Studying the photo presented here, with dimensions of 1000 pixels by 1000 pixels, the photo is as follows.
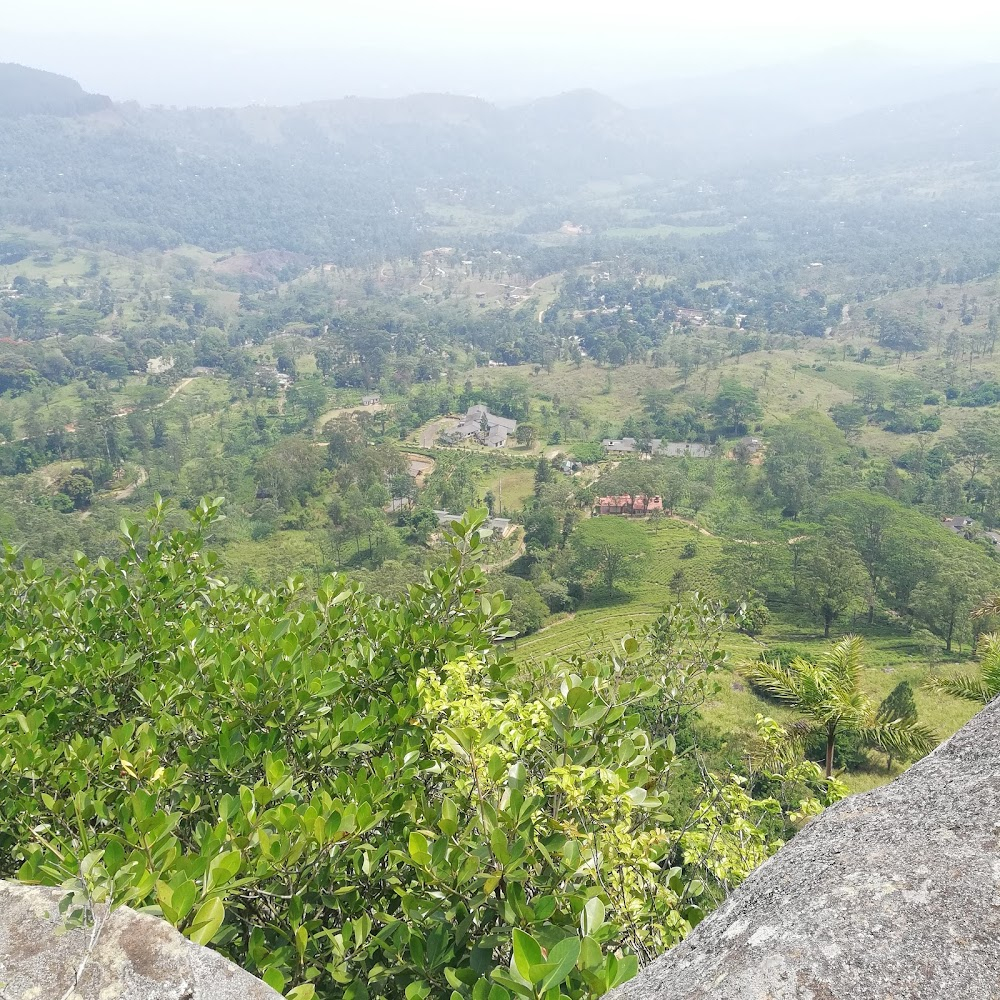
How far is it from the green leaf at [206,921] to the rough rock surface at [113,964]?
10cm

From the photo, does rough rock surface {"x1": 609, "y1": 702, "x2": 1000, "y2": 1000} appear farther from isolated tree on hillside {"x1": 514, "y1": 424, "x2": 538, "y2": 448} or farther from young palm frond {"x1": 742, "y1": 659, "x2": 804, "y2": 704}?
isolated tree on hillside {"x1": 514, "y1": 424, "x2": 538, "y2": 448}

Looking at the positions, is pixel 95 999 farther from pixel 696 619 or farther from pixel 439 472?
pixel 439 472

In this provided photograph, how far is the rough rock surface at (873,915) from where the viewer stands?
1548mm

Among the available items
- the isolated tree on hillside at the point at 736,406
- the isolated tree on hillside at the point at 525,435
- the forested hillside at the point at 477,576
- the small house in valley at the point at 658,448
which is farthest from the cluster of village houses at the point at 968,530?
the isolated tree on hillside at the point at 525,435

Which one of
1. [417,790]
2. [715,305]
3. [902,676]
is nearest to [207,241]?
[715,305]

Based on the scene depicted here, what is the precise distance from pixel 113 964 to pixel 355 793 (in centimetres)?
105

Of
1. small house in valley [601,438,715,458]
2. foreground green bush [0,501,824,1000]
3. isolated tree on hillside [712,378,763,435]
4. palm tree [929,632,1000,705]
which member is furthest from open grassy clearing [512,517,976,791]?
isolated tree on hillside [712,378,763,435]

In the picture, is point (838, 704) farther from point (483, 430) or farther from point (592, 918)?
point (483, 430)

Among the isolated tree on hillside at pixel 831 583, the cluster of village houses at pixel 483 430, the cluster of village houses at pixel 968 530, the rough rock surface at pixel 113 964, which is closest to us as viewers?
the rough rock surface at pixel 113 964

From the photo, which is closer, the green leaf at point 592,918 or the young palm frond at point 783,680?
the green leaf at point 592,918

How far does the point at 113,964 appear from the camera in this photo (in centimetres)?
184

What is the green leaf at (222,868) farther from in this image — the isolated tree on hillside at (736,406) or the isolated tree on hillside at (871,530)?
the isolated tree on hillside at (736,406)

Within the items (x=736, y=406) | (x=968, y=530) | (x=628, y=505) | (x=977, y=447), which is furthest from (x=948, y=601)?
(x=736, y=406)

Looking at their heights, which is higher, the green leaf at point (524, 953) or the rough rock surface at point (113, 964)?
the green leaf at point (524, 953)
